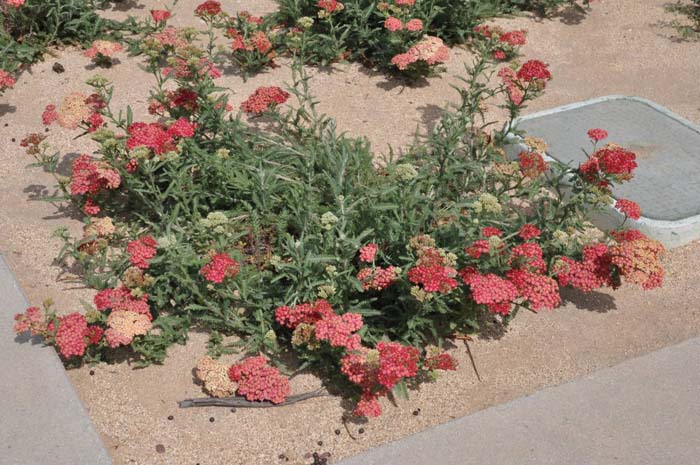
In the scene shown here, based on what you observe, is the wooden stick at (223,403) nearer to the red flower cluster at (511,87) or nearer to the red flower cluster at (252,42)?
the red flower cluster at (511,87)

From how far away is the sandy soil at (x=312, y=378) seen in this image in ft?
12.6

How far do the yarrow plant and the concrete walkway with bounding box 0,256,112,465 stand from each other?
0.51 ft

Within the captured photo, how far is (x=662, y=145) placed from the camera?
596 centimetres

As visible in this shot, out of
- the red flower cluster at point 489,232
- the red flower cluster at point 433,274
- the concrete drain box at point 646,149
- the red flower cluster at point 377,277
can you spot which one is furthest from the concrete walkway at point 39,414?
the concrete drain box at point 646,149

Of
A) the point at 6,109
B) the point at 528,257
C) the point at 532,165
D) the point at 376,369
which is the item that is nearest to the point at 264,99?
the point at 532,165

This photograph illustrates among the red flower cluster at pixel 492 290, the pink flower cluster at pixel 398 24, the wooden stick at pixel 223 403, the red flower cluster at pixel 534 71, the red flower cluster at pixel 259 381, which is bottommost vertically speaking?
the wooden stick at pixel 223 403

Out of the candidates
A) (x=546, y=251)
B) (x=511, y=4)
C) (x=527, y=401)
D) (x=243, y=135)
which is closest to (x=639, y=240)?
(x=546, y=251)

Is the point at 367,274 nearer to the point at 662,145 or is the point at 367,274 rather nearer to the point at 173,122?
the point at 173,122

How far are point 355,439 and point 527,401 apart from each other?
0.85 meters

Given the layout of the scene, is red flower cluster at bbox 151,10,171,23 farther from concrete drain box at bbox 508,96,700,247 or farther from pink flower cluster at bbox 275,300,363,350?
pink flower cluster at bbox 275,300,363,350

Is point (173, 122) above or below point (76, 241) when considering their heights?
above

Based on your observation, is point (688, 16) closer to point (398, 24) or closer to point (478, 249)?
point (398, 24)

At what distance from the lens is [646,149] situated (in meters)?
5.90

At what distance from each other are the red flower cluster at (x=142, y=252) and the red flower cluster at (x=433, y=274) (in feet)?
4.52
